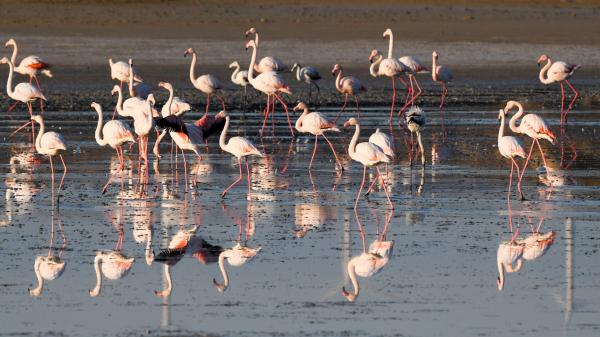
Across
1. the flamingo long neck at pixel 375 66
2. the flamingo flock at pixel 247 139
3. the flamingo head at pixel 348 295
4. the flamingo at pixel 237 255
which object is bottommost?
the flamingo head at pixel 348 295

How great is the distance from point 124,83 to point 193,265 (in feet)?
49.0

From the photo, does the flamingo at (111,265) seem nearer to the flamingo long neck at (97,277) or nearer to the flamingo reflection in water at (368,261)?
the flamingo long neck at (97,277)

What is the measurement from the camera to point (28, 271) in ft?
32.0

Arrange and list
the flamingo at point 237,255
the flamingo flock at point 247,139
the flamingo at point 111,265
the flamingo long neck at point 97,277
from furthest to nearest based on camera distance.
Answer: the flamingo flock at point 247,139
the flamingo at point 237,255
the flamingo at point 111,265
the flamingo long neck at point 97,277

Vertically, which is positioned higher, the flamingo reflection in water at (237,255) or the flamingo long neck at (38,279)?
the flamingo reflection in water at (237,255)

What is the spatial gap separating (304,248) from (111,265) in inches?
66.9

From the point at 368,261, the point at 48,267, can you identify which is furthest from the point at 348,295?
the point at 48,267

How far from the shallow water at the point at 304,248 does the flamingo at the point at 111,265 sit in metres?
0.06

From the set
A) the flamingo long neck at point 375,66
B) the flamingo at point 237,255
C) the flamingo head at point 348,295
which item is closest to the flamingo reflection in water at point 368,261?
the flamingo head at point 348,295

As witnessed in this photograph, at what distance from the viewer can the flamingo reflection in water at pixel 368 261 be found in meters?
9.34

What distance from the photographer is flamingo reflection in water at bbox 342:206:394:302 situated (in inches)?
368

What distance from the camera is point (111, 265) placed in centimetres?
997

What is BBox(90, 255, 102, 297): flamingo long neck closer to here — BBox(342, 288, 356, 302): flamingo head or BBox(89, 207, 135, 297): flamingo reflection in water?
BBox(89, 207, 135, 297): flamingo reflection in water

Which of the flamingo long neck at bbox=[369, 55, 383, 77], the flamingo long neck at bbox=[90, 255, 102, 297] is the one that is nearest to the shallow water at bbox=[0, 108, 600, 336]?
the flamingo long neck at bbox=[90, 255, 102, 297]
